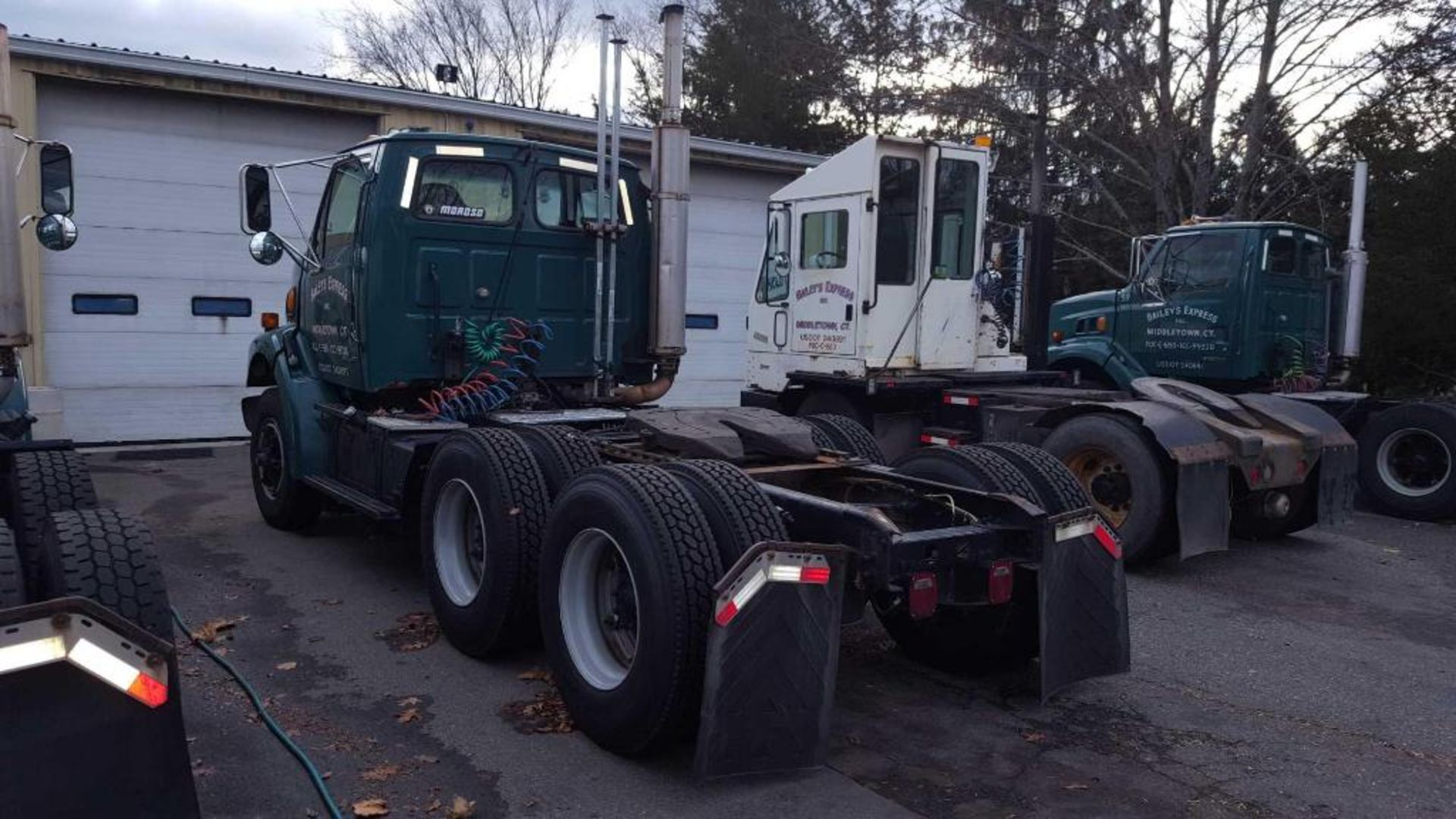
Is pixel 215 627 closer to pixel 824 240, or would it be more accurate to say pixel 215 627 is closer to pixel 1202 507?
pixel 1202 507

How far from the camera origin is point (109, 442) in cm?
1191

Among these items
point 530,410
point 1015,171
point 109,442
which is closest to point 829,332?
point 530,410

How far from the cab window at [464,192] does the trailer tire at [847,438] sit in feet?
7.82

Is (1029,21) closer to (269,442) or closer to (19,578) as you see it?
(269,442)

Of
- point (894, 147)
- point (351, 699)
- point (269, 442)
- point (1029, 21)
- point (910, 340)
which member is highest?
point (1029, 21)

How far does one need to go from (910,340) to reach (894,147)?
1733mm

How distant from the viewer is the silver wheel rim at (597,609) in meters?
4.47

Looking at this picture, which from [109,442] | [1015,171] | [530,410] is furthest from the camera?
[1015,171]

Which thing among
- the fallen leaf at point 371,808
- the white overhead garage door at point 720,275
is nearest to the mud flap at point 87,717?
the fallen leaf at point 371,808

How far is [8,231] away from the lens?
15.0 feet

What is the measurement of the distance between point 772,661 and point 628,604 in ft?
2.70

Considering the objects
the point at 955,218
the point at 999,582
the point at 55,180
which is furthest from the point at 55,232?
the point at 955,218

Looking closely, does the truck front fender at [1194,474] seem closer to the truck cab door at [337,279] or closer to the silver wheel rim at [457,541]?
the silver wheel rim at [457,541]

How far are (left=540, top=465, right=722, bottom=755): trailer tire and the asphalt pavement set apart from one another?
0.71ft
